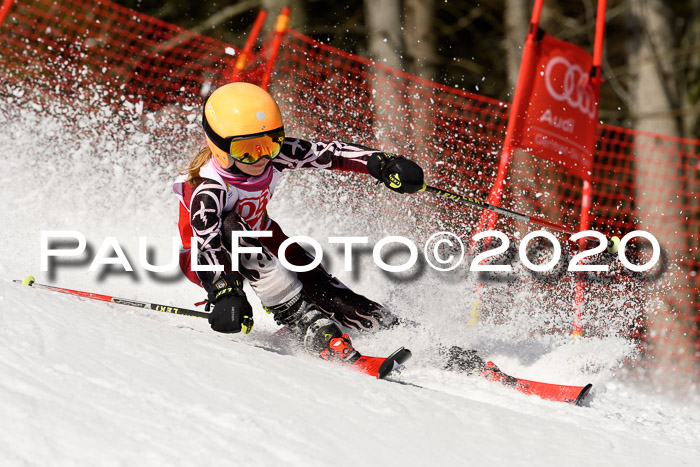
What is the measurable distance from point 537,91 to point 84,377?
365 centimetres

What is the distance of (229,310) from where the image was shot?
3412 mm

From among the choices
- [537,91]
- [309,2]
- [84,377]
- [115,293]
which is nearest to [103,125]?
[115,293]

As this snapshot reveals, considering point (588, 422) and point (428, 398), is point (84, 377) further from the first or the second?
point (588, 422)

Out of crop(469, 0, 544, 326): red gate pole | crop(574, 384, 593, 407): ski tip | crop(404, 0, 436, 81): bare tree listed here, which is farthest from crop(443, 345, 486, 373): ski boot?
crop(404, 0, 436, 81): bare tree

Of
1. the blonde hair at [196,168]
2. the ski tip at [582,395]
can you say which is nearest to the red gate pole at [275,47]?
the blonde hair at [196,168]

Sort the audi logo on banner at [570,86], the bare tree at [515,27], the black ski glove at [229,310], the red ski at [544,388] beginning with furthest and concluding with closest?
1. the bare tree at [515,27]
2. the audi logo on banner at [570,86]
3. the red ski at [544,388]
4. the black ski glove at [229,310]

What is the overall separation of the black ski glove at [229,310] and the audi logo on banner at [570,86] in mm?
2806

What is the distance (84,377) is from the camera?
2.60m

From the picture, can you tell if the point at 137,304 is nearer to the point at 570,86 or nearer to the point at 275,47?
the point at 275,47

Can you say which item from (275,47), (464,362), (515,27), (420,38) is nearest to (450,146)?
(275,47)

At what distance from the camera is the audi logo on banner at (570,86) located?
5332mm

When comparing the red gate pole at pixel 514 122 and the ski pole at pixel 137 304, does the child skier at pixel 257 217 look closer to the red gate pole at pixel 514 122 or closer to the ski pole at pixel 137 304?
the ski pole at pixel 137 304

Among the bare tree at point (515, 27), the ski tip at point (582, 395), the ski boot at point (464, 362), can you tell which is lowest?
the ski tip at point (582, 395)

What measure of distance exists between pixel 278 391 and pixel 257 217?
1.27m
